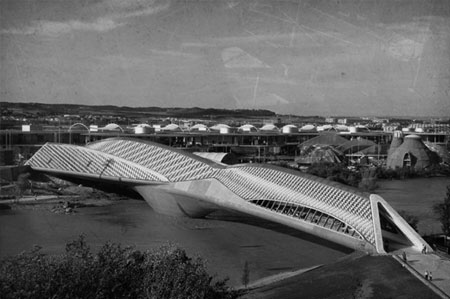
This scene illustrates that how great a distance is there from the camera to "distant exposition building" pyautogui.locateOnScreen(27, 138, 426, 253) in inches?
484

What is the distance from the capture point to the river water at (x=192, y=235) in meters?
12.4

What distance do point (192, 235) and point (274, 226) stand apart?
2.56 meters

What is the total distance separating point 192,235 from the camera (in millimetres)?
14891

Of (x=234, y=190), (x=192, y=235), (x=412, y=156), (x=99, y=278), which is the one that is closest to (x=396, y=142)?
(x=412, y=156)

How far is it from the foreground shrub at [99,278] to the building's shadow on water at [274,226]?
624cm

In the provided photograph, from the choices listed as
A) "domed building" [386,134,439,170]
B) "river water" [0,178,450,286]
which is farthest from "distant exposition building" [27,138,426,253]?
"domed building" [386,134,439,170]

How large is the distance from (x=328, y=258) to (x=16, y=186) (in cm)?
1351

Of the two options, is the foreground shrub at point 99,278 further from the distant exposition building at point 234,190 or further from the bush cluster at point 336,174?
the bush cluster at point 336,174

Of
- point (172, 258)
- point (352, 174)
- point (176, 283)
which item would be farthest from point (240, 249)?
point (352, 174)

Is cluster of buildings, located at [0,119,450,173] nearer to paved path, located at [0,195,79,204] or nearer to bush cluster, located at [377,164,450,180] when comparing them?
bush cluster, located at [377,164,450,180]

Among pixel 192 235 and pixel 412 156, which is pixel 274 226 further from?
pixel 412 156

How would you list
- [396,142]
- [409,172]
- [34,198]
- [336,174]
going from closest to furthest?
[34,198] → [336,174] → [409,172] → [396,142]

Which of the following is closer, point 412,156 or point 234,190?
point 234,190

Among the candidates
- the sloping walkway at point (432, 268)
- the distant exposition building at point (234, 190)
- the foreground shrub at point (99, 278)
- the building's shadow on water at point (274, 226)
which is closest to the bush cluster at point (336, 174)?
the building's shadow on water at point (274, 226)
